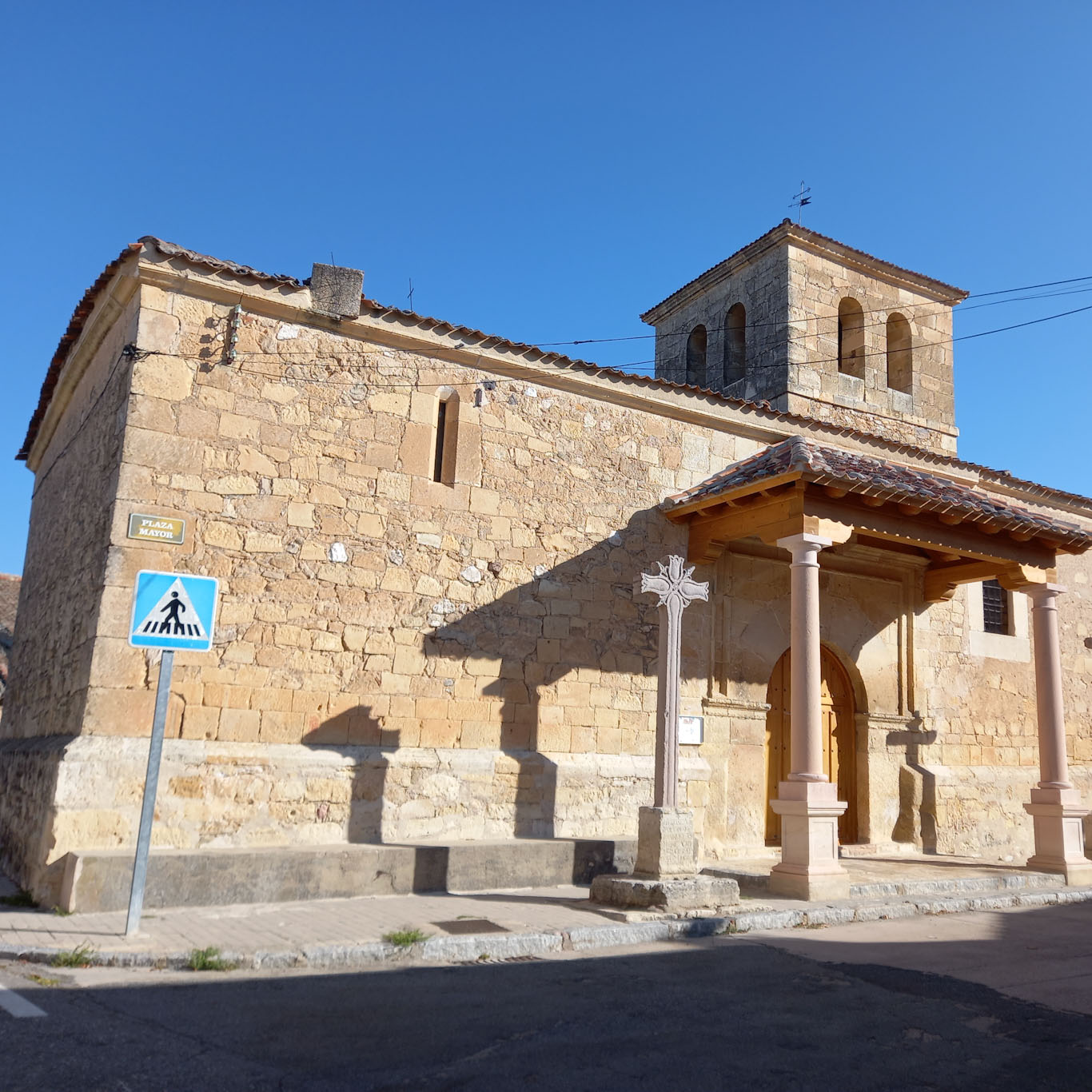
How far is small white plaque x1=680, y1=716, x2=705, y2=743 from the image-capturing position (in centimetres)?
1030

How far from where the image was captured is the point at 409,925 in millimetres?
6594

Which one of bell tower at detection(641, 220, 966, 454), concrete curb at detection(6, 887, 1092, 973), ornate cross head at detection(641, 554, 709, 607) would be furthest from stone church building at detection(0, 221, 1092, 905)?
bell tower at detection(641, 220, 966, 454)

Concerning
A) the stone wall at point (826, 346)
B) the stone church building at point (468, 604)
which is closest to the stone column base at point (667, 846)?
the stone church building at point (468, 604)

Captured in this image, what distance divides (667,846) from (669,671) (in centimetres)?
145

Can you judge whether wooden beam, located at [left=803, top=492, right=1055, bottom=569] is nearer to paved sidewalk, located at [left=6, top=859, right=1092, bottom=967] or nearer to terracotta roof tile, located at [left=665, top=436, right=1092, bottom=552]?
terracotta roof tile, located at [left=665, top=436, right=1092, bottom=552]

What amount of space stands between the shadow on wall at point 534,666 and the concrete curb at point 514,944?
8.20 feet

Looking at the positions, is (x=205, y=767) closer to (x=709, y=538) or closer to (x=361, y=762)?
(x=361, y=762)

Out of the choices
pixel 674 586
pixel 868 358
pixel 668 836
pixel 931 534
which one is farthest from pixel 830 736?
pixel 868 358

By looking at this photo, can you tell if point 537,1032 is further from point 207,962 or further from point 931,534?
point 931,534

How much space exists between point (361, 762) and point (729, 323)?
33.4 feet

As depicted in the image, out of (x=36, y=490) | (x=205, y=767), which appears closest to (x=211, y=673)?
(x=205, y=767)

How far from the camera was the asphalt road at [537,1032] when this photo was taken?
148 inches

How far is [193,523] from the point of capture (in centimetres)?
825

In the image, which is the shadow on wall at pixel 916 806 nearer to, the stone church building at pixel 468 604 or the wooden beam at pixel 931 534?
the stone church building at pixel 468 604
